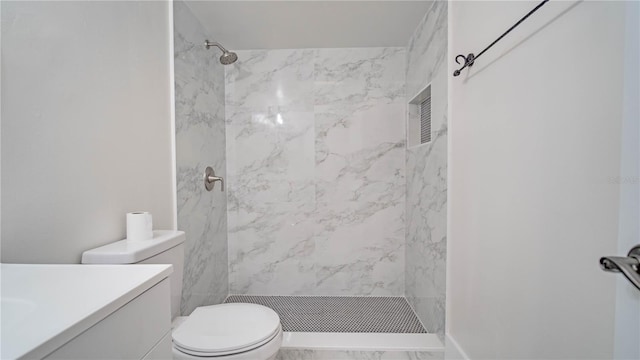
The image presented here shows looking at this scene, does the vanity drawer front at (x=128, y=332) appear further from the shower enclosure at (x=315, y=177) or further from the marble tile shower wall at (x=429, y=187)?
the shower enclosure at (x=315, y=177)

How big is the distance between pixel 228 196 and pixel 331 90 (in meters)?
1.29

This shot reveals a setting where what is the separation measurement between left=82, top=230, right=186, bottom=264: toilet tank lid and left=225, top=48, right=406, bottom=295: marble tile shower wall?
1.30m

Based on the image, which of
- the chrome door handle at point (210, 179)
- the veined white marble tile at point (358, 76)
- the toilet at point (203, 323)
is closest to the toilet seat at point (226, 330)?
the toilet at point (203, 323)

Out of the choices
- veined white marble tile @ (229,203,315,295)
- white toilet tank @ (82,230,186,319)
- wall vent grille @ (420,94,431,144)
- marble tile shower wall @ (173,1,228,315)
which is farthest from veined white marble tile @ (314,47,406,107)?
white toilet tank @ (82,230,186,319)

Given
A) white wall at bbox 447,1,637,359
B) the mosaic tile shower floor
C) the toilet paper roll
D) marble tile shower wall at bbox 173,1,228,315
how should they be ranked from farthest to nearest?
the mosaic tile shower floor → marble tile shower wall at bbox 173,1,228,315 → the toilet paper roll → white wall at bbox 447,1,637,359

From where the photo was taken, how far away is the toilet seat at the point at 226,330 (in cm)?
111

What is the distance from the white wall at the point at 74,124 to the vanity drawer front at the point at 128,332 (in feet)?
1.71

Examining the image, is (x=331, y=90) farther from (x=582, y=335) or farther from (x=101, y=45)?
(x=582, y=335)

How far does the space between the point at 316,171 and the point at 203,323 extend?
1466 millimetres

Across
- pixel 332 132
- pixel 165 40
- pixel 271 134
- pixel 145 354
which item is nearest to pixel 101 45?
pixel 165 40

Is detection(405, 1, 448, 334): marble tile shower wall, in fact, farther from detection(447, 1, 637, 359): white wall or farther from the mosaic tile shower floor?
detection(447, 1, 637, 359): white wall

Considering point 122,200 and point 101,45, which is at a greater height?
point 101,45

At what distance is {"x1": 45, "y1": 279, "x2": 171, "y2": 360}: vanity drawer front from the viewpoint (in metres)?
0.44

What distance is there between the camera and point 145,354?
0.59 metres
